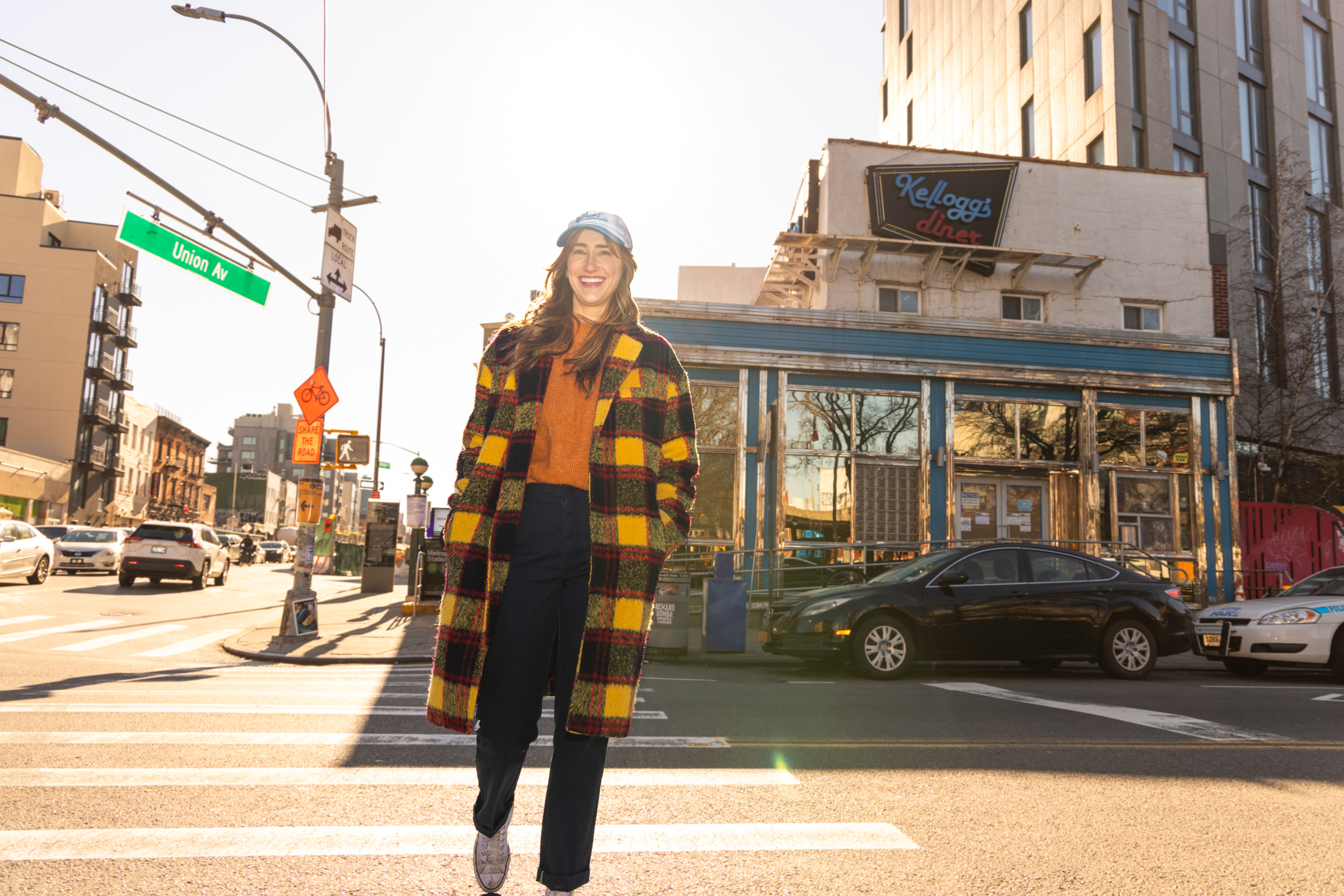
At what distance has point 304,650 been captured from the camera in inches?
466

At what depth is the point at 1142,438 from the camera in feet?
62.8

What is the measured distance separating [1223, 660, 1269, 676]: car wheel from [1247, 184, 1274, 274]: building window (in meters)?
19.5

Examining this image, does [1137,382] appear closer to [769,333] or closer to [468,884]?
[769,333]

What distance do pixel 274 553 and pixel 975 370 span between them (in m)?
50.1

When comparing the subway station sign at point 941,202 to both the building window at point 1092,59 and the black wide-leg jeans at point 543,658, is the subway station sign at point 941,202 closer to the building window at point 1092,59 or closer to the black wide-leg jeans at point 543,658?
the building window at point 1092,59

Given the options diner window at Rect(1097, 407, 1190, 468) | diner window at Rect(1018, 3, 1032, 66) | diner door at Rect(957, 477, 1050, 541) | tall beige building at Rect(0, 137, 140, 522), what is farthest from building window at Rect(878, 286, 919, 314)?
tall beige building at Rect(0, 137, 140, 522)

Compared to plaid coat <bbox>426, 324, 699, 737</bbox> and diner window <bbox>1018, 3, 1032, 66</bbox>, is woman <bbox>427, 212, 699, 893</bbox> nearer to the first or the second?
plaid coat <bbox>426, 324, 699, 737</bbox>

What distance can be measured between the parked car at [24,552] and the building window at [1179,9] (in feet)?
108

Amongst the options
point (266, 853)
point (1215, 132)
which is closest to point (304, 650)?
point (266, 853)

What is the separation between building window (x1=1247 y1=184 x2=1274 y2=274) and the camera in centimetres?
2697

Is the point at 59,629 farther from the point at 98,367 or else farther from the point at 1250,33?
the point at 98,367

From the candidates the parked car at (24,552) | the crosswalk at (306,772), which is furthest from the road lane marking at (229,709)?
the parked car at (24,552)

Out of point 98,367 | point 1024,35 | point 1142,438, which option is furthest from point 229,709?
point 98,367

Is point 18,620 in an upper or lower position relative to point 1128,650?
lower
